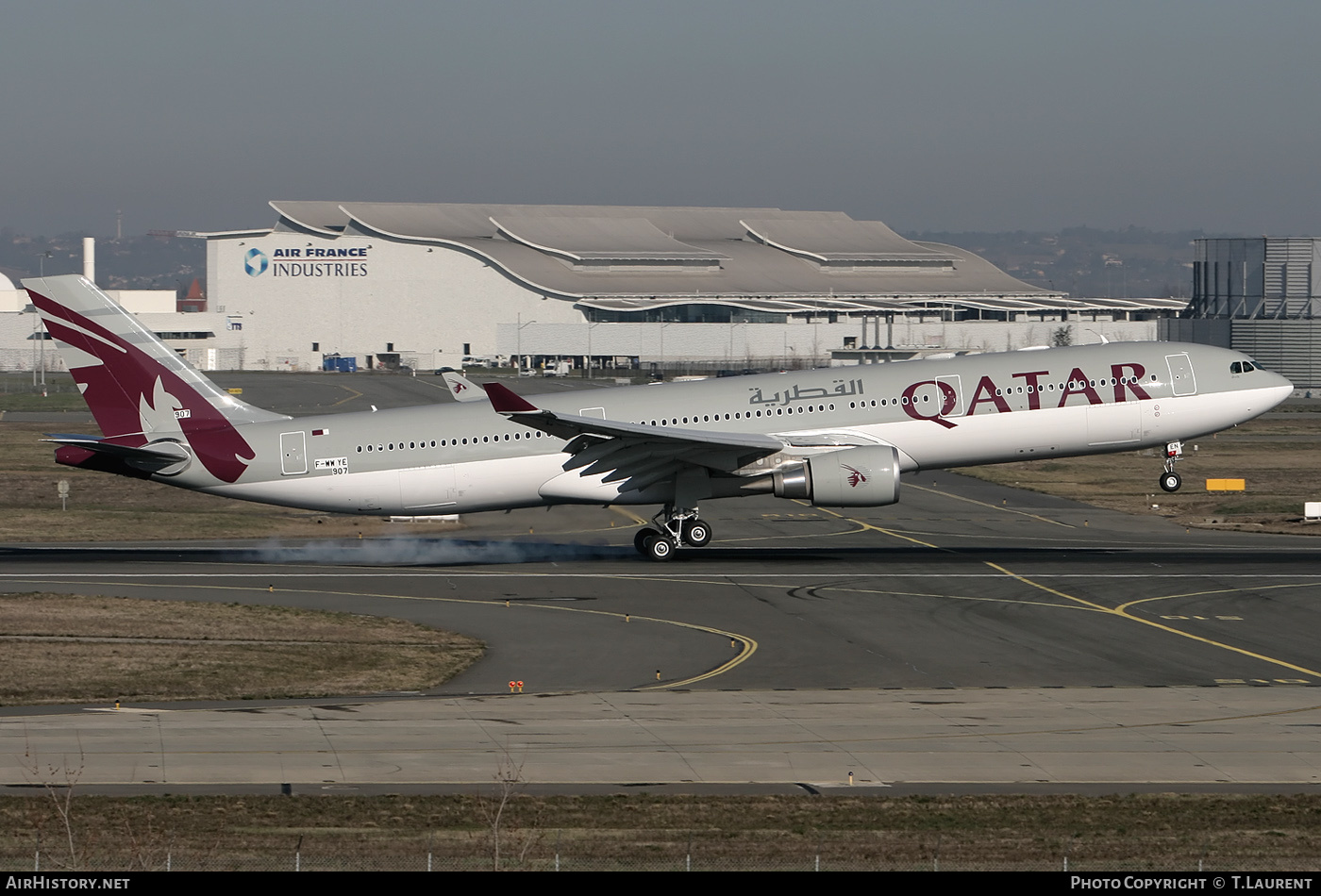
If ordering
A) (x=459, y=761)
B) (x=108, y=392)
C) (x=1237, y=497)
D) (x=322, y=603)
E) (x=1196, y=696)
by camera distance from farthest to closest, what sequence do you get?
(x=1237, y=497) < (x=108, y=392) < (x=322, y=603) < (x=1196, y=696) < (x=459, y=761)

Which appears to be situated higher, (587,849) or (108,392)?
(108,392)

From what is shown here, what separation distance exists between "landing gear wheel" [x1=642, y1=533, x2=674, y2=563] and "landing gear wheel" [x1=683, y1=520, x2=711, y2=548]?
62 cm

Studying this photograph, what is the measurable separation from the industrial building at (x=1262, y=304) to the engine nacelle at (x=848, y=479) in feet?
360

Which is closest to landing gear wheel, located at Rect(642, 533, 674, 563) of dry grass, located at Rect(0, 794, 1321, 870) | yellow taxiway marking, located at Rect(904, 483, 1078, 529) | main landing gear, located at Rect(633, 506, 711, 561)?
main landing gear, located at Rect(633, 506, 711, 561)

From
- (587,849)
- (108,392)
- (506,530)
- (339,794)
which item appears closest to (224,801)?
(339,794)

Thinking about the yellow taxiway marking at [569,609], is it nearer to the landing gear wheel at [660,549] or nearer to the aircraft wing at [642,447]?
the aircraft wing at [642,447]

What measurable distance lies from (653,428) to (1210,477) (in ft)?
138

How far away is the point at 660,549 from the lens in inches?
1866

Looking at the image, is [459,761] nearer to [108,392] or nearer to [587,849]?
[587,849]

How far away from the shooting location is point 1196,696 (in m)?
28.7

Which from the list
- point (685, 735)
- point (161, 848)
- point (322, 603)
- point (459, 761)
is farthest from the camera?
point (322, 603)

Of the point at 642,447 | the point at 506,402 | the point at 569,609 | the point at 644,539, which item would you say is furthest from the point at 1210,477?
the point at 569,609

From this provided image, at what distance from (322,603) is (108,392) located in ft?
36.6

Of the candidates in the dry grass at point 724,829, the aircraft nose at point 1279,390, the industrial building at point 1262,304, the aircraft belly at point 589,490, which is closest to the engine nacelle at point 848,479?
the aircraft belly at point 589,490
